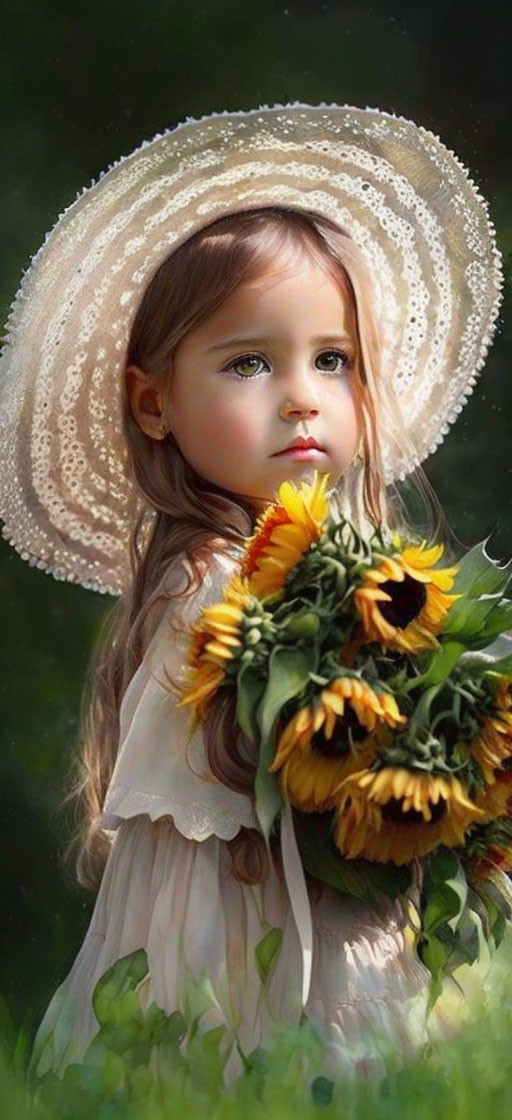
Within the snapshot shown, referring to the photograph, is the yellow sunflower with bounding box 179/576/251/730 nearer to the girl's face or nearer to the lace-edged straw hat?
the girl's face

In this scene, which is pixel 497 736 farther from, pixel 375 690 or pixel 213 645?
pixel 213 645

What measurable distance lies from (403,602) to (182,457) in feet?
1.66

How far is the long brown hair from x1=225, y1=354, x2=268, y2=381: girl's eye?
0.23ft

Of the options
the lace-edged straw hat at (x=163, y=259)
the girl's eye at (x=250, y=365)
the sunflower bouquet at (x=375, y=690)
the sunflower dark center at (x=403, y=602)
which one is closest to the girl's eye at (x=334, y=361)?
the girl's eye at (x=250, y=365)

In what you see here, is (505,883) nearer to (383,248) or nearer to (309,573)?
(309,573)

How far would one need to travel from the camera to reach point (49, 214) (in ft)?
14.6

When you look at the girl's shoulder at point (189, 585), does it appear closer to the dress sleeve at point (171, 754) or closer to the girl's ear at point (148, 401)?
the dress sleeve at point (171, 754)

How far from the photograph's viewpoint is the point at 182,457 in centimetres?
258

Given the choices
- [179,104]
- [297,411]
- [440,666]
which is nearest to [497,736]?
[440,666]

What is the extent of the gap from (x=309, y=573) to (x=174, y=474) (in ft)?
1.51

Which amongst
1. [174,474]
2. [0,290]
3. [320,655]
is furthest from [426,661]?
[0,290]

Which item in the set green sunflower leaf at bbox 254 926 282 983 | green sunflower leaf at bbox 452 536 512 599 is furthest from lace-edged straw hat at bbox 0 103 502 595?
green sunflower leaf at bbox 254 926 282 983

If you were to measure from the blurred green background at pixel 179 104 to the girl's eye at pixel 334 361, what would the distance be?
186cm

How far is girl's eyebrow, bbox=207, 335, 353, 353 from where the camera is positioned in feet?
8.01
